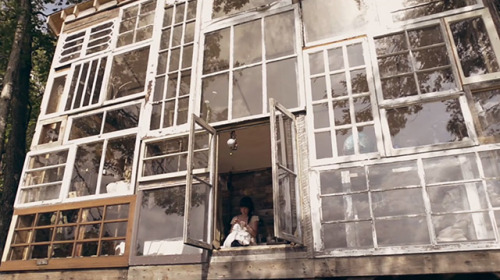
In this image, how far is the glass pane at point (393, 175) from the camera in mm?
4621

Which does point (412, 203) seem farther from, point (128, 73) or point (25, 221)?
point (25, 221)

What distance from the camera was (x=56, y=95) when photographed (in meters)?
7.86

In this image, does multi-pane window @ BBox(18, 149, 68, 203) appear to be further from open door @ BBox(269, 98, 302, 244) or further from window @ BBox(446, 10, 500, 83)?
window @ BBox(446, 10, 500, 83)

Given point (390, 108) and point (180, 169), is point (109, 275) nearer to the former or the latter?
point (180, 169)

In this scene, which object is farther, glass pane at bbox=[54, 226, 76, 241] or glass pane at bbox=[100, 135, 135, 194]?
glass pane at bbox=[100, 135, 135, 194]

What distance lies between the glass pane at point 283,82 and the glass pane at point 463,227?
242cm

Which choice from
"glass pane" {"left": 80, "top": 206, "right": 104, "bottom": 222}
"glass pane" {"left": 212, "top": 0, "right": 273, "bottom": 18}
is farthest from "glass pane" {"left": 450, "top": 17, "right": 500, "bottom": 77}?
"glass pane" {"left": 80, "top": 206, "right": 104, "bottom": 222}

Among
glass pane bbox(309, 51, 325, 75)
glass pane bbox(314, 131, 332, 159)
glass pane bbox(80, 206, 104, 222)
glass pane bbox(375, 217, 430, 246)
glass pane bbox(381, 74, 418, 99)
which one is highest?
glass pane bbox(309, 51, 325, 75)

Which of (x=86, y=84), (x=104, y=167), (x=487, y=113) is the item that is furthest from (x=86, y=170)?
(x=487, y=113)

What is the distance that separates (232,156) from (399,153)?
146 inches

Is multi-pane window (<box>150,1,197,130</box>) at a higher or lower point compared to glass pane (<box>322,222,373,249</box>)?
higher

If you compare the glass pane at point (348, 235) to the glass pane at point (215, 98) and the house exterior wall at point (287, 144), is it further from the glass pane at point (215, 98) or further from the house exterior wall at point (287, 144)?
the glass pane at point (215, 98)

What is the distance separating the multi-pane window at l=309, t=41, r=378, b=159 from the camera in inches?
200

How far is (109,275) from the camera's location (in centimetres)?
553
